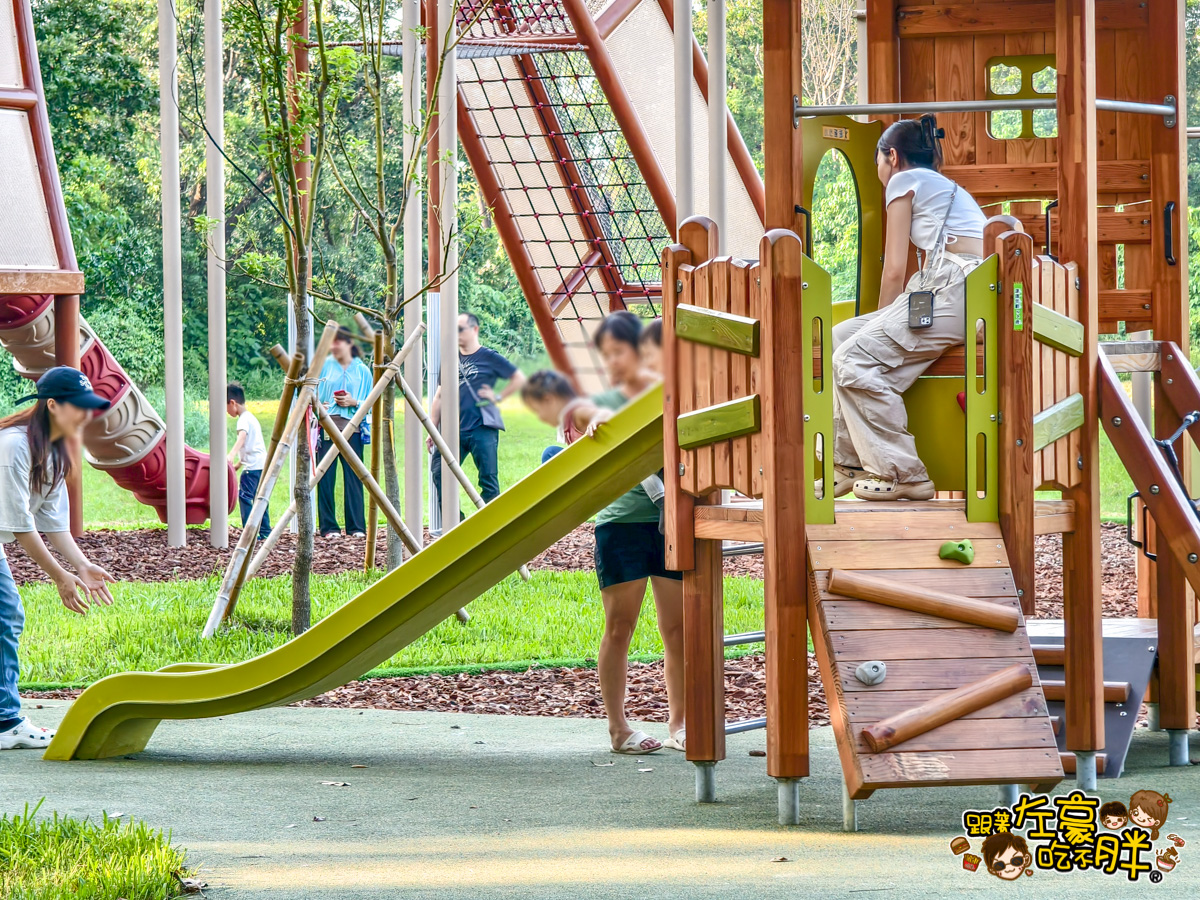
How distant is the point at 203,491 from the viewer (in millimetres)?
15414

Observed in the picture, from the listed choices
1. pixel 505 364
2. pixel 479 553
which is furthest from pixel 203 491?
pixel 505 364

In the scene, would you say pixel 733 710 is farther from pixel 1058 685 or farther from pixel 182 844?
pixel 182 844

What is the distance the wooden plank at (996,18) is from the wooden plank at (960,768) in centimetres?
380

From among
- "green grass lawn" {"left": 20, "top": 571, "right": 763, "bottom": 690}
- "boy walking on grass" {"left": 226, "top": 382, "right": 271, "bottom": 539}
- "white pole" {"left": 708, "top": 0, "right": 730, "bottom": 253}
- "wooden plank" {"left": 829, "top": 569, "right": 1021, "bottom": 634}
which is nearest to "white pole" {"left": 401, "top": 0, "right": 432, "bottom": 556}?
"green grass lawn" {"left": 20, "top": 571, "right": 763, "bottom": 690}

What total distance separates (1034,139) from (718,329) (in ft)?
9.43

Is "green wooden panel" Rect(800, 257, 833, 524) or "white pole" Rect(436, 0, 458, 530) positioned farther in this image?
"white pole" Rect(436, 0, 458, 530)

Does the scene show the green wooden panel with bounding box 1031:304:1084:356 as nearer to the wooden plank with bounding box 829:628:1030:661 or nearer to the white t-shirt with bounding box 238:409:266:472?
the wooden plank with bounding box 829:628:1030:661

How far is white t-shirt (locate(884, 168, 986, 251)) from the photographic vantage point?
5570mm

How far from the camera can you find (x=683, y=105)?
9.74 m

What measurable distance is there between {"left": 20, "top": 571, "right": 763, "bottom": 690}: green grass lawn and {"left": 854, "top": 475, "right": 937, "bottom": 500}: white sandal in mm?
3303

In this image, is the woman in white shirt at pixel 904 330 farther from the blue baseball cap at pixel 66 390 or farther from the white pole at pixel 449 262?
the white pole at pixel 449 262

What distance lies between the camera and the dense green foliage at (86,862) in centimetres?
373

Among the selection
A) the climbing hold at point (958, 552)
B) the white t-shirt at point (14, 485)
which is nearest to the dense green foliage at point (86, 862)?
the white t-shirt at point (14, 485)

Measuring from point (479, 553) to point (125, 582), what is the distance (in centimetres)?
652
